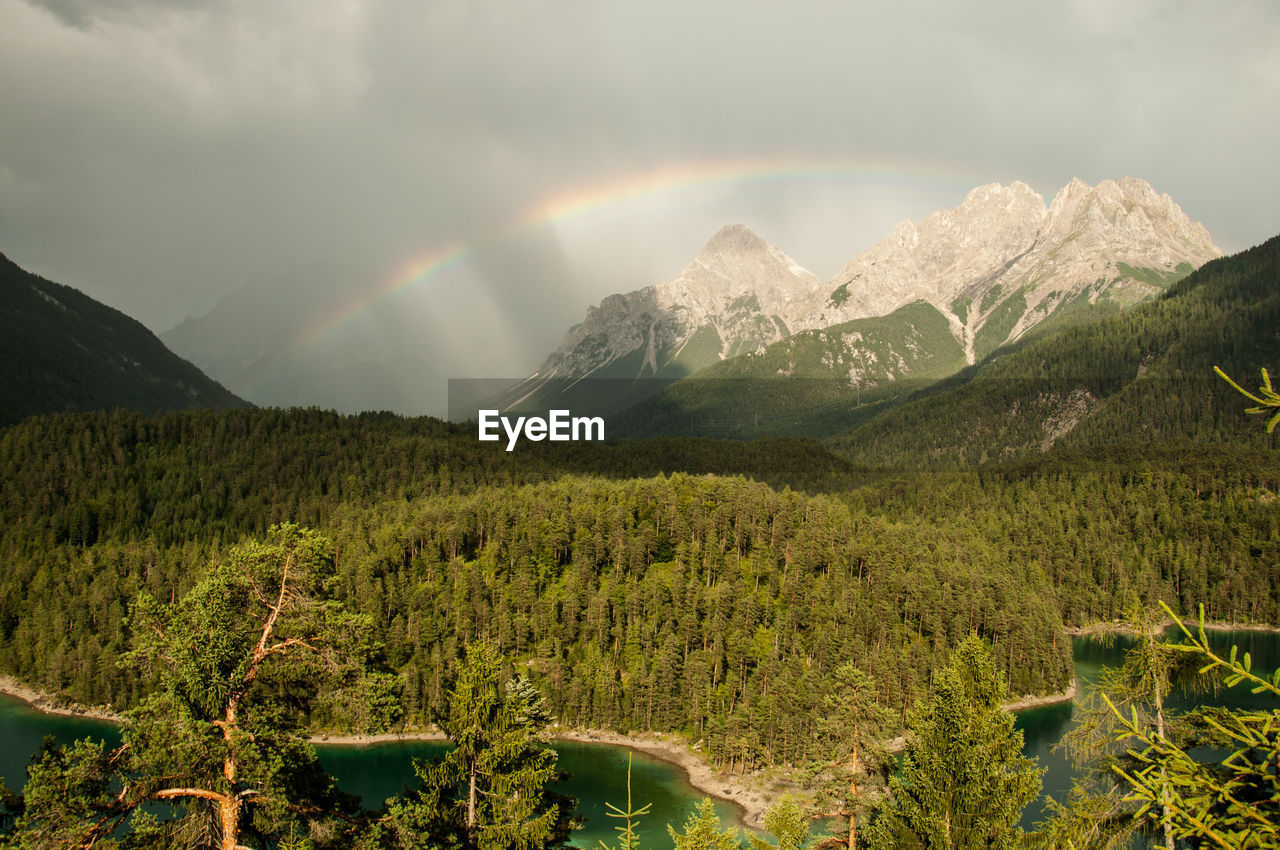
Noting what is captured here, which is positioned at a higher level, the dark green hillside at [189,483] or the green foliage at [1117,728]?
the dark green hillside at [189,483]

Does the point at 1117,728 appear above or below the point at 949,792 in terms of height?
above

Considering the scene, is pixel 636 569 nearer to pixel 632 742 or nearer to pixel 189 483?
pixel 632 742

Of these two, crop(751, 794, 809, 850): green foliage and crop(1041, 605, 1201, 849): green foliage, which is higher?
crop(1041, 605, 1201, 849): green foliage

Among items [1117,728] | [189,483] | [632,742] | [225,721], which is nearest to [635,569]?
[632,742]

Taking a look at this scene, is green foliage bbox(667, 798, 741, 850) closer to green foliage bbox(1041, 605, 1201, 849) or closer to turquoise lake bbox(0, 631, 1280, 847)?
green foliage bbox(1041, 605, 1201, 849)

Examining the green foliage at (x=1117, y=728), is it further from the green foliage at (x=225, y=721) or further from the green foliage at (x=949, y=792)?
the green foliage at (x=225, y=721)

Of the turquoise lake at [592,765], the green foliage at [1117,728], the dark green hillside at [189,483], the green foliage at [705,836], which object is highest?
the dark green hillside at [189,483]

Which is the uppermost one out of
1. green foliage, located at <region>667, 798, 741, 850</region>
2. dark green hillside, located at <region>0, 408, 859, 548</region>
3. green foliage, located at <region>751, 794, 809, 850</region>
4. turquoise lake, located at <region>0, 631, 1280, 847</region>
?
dark green hillside, located at <region>0, 408, 859, 548</region>

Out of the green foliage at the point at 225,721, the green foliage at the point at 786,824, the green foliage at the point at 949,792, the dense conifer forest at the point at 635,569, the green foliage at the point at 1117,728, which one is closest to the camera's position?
the green foliage at the point at 225,721

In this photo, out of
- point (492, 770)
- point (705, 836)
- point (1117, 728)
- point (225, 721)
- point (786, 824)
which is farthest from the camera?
point (786, 824)

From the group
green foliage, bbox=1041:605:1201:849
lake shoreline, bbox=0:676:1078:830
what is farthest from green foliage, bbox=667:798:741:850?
lake shoreline, bbox=0:676:1078:830

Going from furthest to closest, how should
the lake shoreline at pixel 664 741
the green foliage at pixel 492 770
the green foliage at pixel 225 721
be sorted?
the lake shoreline at pixel 664 741, the green foliage at pixel 492 770, the green foliage at pixel 225 721

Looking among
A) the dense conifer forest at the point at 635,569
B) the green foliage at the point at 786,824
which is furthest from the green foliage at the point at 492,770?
the dense conifer forest at the point at 635,569
